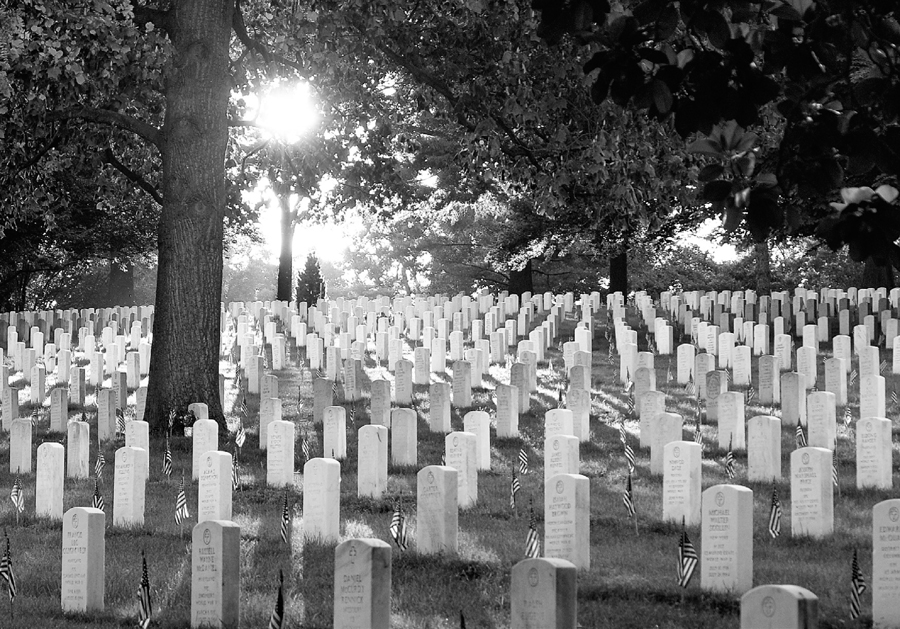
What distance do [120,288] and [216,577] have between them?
4067 centimetres

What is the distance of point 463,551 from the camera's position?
767 cm

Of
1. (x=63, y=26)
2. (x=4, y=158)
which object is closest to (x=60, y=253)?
(x=4, y=158)

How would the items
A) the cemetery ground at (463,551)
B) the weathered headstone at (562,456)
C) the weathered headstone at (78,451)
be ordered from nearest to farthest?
the cemetery ground at (463,551)
the weathered headstone at (562,456)
the weathered headstone at (78,451)

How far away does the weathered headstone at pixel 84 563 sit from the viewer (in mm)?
6543

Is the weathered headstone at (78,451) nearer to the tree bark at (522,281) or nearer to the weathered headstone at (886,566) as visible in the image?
the weathered headstone at (886,566)

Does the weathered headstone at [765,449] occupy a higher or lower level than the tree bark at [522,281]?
lower

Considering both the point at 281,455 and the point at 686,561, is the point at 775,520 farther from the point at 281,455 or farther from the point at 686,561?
the point at 281,455

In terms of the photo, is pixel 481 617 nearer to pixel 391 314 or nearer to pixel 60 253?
pixel 391 314

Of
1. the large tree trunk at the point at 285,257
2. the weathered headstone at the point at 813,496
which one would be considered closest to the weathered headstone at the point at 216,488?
the weathered headstone at the point at 813,496

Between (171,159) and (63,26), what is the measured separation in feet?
6.94

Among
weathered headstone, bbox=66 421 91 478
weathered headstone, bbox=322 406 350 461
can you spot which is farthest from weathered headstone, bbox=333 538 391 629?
weathered headstone, bbox=66 421 91 478

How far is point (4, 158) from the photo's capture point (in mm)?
14320

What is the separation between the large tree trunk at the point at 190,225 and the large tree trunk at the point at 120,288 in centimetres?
3157

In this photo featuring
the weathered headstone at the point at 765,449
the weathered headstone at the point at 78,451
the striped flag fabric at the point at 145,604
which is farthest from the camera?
the weathered headstone at the point at 78,451
